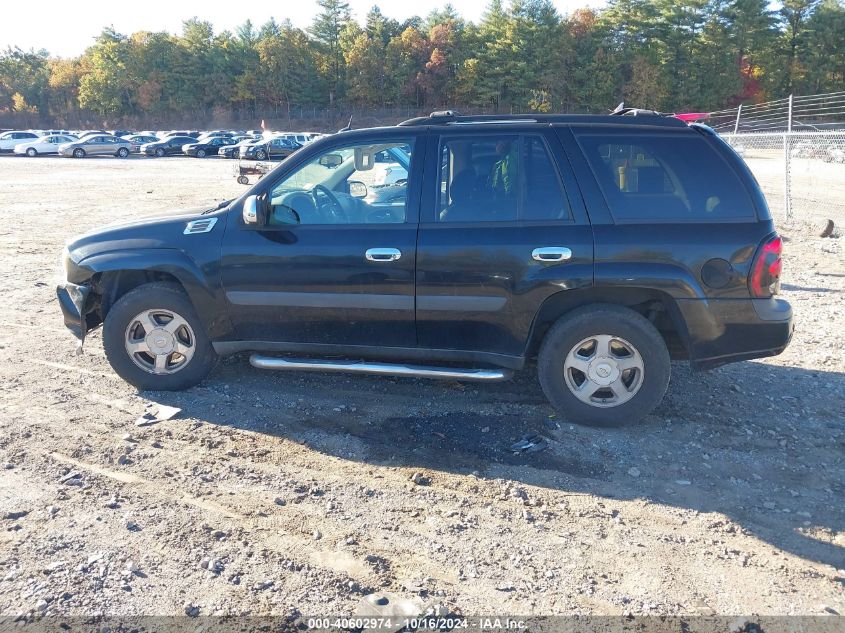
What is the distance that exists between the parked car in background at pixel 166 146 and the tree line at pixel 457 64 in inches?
1269

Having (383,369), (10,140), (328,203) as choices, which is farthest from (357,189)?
(10,140)

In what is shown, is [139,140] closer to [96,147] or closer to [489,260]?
[96,147]

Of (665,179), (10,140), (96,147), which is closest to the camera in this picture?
(665,179)

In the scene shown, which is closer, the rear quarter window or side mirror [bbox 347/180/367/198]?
the rear quarter window

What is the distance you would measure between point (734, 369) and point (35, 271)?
8959mm

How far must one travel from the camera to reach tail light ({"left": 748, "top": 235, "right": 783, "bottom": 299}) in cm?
423

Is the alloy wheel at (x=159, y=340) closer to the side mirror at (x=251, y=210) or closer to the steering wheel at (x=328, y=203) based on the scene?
the side mirror at (x=251, y=210)

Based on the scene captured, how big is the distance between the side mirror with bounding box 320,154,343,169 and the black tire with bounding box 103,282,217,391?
4.73 ft

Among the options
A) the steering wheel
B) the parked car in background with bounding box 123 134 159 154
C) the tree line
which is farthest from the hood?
the tree line

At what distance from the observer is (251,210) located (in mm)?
4652

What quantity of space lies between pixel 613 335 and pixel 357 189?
6.93ft

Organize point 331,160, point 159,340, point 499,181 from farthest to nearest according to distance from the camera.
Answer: point 159,340 < point 331,160 < point 499,181

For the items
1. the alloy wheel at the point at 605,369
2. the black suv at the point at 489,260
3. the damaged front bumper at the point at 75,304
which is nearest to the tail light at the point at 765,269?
the black suv at the point at 489,260

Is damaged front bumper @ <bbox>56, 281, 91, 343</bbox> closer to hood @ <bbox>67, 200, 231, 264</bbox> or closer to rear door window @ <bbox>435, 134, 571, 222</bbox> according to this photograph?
hood @ <bbox>67, 200, 231, 264</bbox>
